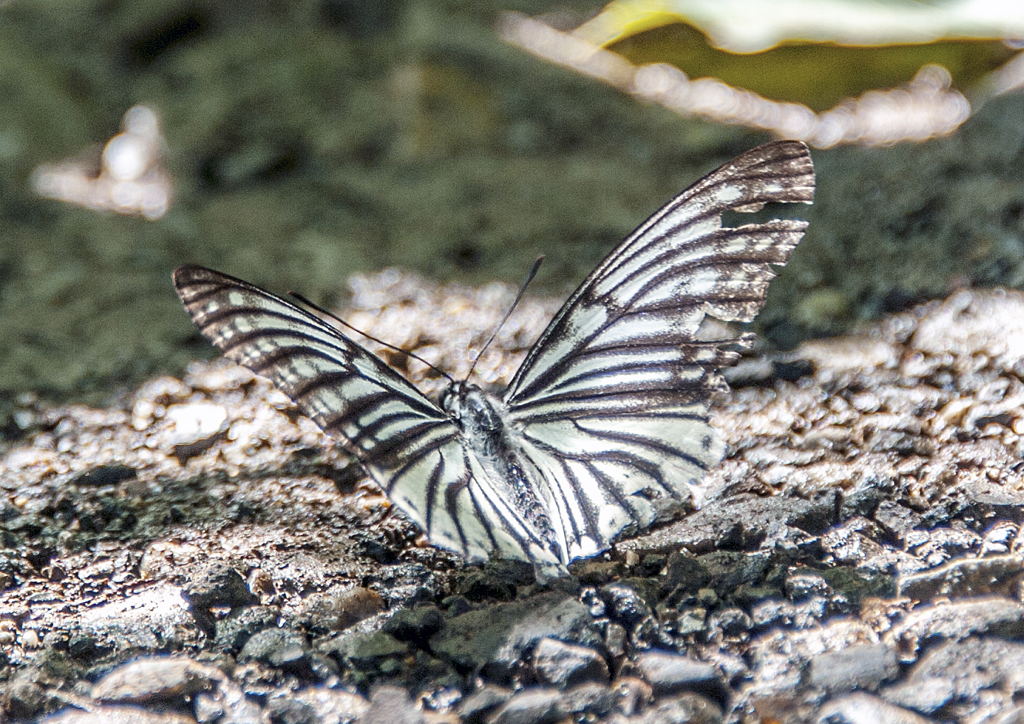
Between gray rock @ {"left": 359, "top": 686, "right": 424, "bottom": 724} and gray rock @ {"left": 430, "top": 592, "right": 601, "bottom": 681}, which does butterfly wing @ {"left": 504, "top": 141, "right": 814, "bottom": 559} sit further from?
gray rock @ {"left": 359, "top": 686, "right": 424, "bottom": 724}

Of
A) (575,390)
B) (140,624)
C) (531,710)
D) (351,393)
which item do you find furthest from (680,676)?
(140,624)

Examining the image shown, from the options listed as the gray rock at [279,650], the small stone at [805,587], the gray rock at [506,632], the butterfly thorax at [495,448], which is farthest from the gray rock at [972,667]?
the gray rock at [279,650]

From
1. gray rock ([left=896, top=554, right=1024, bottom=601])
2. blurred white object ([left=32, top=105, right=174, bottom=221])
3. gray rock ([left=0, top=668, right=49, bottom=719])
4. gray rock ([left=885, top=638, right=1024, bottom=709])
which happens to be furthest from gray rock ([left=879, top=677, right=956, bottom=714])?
blurred white object ([left=32, top=105, right=174, bottom=221])

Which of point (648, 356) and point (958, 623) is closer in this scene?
point (958, 623)

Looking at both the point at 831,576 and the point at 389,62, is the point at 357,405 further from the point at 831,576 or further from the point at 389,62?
the point at 389,62

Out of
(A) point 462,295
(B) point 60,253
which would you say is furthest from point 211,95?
(A) point 462,295

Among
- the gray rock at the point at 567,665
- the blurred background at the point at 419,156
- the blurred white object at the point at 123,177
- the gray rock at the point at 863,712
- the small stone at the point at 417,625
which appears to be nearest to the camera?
the gray rock at the point at 863,712

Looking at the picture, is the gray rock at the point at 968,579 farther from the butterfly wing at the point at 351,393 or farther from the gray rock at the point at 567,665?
the butterfly wing at the point at 351,393

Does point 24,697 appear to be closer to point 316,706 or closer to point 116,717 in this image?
point 116,717
